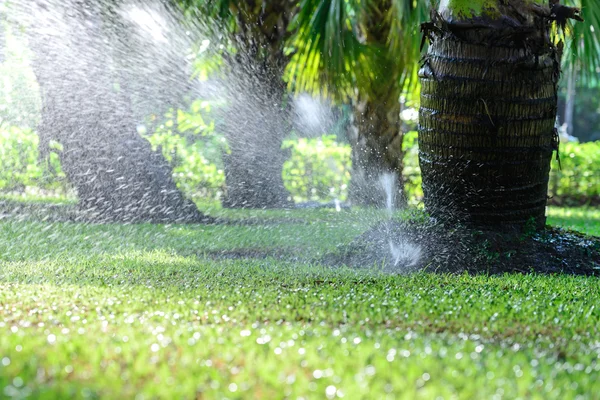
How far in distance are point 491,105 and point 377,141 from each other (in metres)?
4.49

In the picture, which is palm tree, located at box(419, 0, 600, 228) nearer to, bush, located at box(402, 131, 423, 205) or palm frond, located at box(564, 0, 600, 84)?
palm frond, located at box(564, 0, 600, 84)

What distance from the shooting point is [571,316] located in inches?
173

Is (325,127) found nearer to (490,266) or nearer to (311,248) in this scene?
(311,248)

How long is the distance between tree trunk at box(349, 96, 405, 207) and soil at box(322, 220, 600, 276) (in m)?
3.63

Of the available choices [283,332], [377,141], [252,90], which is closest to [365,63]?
[377,141]

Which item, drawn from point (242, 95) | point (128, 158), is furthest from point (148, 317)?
point (242, 95)

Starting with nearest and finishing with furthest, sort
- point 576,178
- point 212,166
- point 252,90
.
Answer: point 252,90
point 212,166
point 576,178

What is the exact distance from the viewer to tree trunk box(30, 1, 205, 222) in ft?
34.1

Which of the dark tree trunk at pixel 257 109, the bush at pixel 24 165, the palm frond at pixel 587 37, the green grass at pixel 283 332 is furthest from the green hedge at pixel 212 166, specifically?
the green grass at pixel 283 332

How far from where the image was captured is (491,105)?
632 centimetres

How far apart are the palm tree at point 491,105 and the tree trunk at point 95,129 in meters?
4.45

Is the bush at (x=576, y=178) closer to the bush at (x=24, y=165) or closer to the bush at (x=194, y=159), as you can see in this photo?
the bush at (x=194, y=159)

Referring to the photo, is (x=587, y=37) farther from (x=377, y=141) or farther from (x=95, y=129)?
(x=95, y=129)

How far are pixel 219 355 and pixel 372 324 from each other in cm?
102
